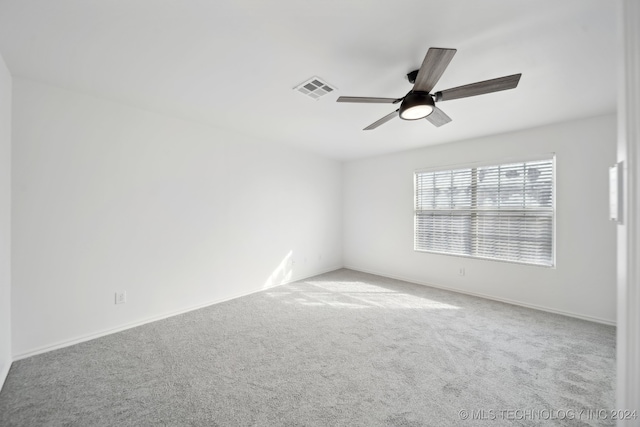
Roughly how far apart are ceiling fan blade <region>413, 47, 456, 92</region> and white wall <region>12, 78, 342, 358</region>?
281 centimetres

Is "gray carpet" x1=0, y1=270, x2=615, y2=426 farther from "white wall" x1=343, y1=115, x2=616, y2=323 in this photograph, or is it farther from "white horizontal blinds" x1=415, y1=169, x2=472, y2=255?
"white horizontal blinds" x1=415, y1=169, x2=472, y2=255

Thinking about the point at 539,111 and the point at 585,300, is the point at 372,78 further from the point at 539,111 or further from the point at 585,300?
the point at 585,300

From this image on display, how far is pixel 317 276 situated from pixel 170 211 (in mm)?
2945

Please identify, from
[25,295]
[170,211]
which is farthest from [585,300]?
[25,295]

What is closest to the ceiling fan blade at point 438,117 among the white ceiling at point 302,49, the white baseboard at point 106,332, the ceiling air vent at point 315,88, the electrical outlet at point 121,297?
the white ceiling at point 302,49

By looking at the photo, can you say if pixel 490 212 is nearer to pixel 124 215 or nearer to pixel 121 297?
pixel 124 215

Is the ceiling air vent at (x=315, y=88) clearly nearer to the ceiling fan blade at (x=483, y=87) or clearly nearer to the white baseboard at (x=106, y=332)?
the ceiling fan blade at (x=483, y=87)

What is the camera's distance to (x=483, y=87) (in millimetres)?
1866

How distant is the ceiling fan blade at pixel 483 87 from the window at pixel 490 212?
2.33 m

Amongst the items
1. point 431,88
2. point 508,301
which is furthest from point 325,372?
point 508,301

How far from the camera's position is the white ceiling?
1.51 meters

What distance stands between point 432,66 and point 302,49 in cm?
91

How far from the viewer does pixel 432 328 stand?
112 inches

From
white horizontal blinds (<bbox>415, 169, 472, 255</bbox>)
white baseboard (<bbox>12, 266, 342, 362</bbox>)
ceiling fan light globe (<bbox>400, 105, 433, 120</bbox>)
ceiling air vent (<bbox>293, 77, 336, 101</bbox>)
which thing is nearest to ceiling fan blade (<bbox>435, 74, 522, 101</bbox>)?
ceiling fan light globe (<bbox>400, 105, 433, 120</bbox>)
